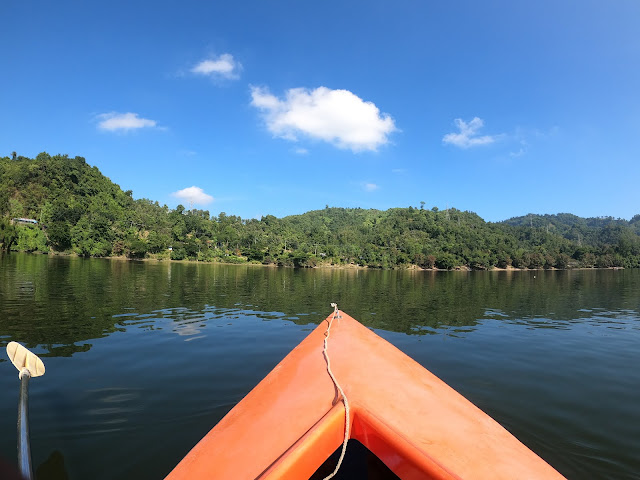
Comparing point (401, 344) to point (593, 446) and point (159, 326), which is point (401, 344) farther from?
point (159, 326)

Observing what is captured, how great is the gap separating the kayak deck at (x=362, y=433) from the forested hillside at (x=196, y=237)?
7925 centimetres

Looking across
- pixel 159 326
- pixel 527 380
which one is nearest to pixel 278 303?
pixel 159 326

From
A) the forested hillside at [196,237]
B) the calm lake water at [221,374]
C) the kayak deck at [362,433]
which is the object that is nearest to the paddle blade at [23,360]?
the calm lake water at [221,374]

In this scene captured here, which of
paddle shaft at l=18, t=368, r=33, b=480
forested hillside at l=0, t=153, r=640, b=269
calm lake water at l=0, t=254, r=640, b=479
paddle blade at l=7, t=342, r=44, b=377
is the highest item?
forested hillside at l=0, t=153, r=640, b=269

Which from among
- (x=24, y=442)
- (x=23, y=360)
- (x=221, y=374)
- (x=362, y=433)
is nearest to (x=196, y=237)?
(x=221, y=374)

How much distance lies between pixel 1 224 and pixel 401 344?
261 ft

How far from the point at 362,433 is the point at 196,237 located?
343ft

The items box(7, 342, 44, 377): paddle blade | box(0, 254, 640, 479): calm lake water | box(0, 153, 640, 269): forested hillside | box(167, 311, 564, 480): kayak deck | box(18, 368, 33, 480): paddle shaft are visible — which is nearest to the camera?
box(167, 311, 564, 480): kayak deck

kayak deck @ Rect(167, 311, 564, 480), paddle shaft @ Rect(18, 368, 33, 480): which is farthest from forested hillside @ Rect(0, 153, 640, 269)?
kayak deck @ Rect(167, 311, 564, 480)

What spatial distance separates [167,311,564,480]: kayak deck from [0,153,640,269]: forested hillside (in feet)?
260

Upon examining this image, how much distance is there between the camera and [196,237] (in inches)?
3927

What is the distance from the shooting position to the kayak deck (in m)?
2.04

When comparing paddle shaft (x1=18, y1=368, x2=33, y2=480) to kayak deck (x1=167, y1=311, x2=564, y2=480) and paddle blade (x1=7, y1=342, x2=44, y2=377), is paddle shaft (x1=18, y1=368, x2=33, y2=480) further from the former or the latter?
kayak deck (x1=167, y1=311, x2=564, y2=480)

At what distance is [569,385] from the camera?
20.5ft
